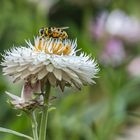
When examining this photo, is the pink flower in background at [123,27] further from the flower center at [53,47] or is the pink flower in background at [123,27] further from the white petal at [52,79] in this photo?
the white petal at [52,79]

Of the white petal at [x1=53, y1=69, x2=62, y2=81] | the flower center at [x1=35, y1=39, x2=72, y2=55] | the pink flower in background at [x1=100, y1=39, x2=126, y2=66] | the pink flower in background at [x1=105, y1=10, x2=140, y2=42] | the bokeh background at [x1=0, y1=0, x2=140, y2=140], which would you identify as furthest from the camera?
the pink flower in background at [x1=105, y1=10, x2=140, y2=42]

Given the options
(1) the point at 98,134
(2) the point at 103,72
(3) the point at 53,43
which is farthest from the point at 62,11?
(3) the point at 53,43

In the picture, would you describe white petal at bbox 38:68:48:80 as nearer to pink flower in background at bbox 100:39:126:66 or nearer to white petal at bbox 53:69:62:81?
white petal at bbox 53:69:62:81

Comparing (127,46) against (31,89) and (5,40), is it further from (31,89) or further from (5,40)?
(31,89)

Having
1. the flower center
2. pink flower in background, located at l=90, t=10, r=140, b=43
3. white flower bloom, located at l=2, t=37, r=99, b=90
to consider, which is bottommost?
white flower bloom, located at l=2, t=37, r=99, b=90

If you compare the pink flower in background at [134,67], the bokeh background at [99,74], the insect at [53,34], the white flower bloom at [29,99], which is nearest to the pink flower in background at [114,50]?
the bokeh background at [99,74]

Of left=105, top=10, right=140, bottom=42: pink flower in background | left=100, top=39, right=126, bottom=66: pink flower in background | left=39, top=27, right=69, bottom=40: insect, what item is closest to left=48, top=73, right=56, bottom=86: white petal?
Result: left=39, top=27, right=69, bottom=40: insect

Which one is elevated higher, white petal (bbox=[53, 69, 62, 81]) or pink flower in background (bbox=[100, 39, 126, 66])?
pink flower in background (bbox=[100, 39, 126, 66])
